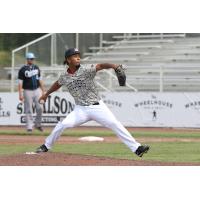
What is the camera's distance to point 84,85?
12203 mm

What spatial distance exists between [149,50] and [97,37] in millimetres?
2976

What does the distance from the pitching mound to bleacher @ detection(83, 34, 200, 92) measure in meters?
15.9

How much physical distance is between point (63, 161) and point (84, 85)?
1.37 metres

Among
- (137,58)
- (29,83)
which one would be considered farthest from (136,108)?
(137,58)

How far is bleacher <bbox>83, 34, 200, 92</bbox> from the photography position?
3130cm

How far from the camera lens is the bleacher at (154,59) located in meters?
31.3

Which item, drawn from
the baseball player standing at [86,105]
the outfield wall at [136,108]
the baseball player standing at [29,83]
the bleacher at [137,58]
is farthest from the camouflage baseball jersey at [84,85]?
the bleacher at [137,58]

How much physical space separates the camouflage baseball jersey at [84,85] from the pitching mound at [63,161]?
1032mm

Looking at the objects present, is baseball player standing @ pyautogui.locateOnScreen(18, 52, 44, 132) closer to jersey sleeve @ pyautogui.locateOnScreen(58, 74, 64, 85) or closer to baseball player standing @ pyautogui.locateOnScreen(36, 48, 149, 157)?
jersey sleeve @ pyautogui.locateOnScreen(58, 74, 64, 85)

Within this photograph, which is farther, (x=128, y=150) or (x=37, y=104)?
(x=37, y=104)

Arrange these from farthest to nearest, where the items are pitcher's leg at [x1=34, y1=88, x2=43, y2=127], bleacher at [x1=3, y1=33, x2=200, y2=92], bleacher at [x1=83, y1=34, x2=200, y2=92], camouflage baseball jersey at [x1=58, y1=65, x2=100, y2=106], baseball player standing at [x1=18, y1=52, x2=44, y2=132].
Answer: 1. bleacher at [x1=83, y1=34, x2=200, y2=92]
2. bleacher at [x1=3, y1=33, x2=200, y2=92]
3. pitcher's leg at [x1=34, y1=88, x2=43, y2=127]
4. baseball player standing at [x1=18, y1=52, x2=44, y2=132]
5. camouflage baseball jersey at [x1=58, y1=65, x2=100, y2=106]

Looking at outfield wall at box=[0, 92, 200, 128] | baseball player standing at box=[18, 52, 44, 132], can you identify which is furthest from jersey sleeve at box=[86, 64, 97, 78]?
outfield wall at box=[0, 92, 200, 128]

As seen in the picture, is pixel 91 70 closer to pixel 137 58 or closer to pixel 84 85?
pixel 84 85

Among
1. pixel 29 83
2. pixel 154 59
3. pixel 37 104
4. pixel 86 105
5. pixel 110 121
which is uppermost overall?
pixel 154 59
